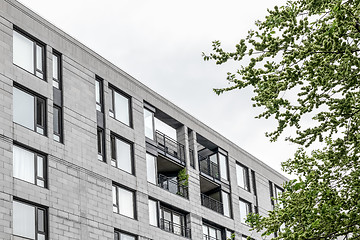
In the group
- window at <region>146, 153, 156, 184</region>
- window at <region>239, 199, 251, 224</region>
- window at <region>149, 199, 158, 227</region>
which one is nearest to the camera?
window at <region>149, 199, 158, 227</region>

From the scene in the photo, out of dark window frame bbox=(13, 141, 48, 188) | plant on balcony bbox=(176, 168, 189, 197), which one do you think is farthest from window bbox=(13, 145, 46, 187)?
plant on balcony bbox=(176, 168, 189, 197)

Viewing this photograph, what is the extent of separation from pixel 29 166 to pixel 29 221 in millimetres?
2307

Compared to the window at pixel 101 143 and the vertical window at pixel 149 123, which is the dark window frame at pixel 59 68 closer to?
the window at pixel 101 143

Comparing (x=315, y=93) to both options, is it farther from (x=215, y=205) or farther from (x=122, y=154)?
(x=215, y=205)

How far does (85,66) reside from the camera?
31250 millimetres

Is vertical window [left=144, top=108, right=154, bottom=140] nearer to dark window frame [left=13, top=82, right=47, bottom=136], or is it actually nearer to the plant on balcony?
the plant on balcony

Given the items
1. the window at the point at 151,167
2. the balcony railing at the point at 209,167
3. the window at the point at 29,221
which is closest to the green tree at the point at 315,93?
the window at the point at 29,221

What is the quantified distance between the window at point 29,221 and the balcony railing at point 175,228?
9771 mm

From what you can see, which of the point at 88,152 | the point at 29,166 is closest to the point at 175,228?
the point at 88,152

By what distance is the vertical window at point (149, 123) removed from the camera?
35.2 m

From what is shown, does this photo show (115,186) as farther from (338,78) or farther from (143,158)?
(338,78)

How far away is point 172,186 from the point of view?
37094 millimetres

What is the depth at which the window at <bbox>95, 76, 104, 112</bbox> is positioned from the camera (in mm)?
31781

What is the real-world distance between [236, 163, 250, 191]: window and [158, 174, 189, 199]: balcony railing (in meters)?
7.78
